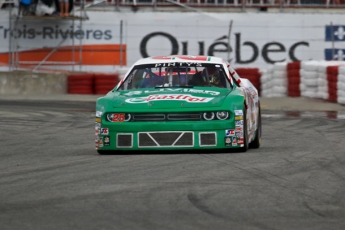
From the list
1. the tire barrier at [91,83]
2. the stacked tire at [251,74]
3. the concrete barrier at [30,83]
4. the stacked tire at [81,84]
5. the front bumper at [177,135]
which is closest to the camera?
the front bumper at [177,135]

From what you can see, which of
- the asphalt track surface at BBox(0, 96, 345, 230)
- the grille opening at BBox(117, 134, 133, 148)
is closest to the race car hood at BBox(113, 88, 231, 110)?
the grille opening at BBox(117, 134, 133, 148)

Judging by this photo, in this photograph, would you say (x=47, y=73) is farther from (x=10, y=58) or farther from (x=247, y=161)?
(x=247, y=161)

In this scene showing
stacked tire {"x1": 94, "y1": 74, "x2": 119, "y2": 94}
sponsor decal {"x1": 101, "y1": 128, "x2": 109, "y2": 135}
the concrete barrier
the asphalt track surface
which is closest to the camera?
the asphalt track surface

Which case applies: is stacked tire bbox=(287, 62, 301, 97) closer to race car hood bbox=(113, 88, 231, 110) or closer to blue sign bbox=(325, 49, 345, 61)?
blue sign bbox=(325, 49, 345, 61)

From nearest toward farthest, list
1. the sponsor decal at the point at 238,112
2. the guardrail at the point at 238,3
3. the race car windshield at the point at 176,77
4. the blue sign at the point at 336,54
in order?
the sponsor decal at the point at 238,112
the race car windshield at the point at 176,77
the blue sign at the point at 336,54
the guardrail at the point at 238,3

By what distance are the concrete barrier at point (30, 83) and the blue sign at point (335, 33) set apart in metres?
8.51

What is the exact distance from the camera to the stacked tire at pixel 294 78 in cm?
2457

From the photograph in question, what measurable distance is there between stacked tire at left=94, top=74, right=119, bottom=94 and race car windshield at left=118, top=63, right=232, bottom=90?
15.5 m

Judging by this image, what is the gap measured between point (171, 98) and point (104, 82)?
16993 mm

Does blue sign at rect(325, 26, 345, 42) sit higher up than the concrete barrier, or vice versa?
blue sign at rect(325, 26, 345, 42)

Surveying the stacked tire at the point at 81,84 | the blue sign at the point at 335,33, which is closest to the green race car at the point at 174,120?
the stacked tire at the point at 81,84

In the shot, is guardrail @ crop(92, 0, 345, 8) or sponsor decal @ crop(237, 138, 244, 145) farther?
guardrail @ crop(92, 0, 345, 8)

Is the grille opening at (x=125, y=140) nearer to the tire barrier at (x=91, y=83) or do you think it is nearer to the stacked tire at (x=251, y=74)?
the stacked tire at (x=251, y=74)

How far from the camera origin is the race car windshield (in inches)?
449
